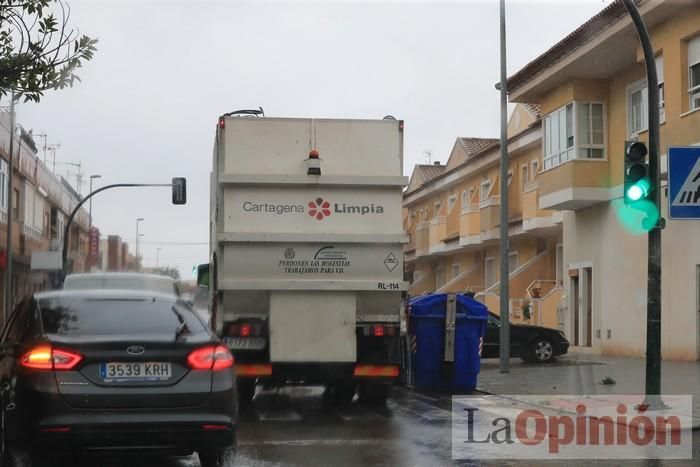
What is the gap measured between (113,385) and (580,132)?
19501 mm

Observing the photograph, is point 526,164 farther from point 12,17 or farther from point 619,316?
point 12,17

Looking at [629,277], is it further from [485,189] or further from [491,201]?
[485,189]

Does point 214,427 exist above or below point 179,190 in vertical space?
below

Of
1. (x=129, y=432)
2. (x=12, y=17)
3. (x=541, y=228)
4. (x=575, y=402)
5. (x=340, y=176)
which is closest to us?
(x=129, y=432)

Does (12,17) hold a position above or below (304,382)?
above

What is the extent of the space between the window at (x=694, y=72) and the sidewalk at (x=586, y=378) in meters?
5.40

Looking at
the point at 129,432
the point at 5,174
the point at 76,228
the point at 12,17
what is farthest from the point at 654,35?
the point at 76,228

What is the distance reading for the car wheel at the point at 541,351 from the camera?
21.6m

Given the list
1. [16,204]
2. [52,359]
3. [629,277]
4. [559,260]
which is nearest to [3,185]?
[16,204]

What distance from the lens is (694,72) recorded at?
19797 millimetres

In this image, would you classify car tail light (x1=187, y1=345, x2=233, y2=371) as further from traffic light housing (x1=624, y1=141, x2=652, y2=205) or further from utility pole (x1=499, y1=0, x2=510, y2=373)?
utility pole (x1=499, y1=0, x2=510, y2=373)

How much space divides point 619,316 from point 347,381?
13.6m

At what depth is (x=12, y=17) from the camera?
10.1 m

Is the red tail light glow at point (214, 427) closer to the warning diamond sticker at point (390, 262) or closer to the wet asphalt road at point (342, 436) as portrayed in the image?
the wet asphalt road at point (342, 436)
